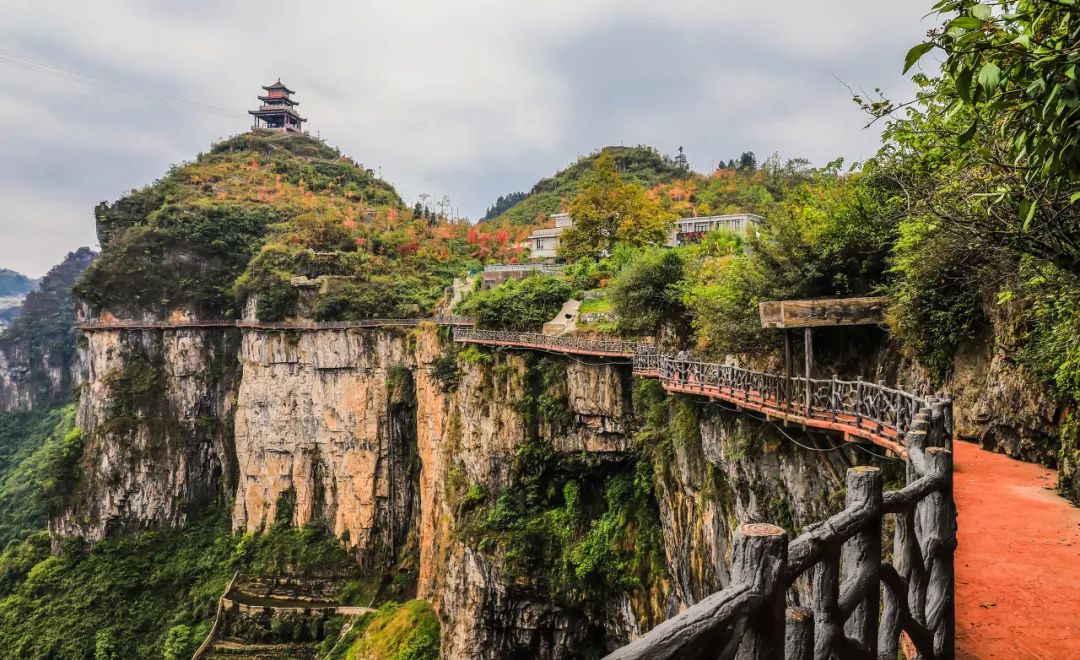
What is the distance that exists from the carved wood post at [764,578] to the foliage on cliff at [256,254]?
107 feet

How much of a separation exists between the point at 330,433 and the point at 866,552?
3471cm

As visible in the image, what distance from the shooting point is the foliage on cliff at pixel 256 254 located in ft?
114

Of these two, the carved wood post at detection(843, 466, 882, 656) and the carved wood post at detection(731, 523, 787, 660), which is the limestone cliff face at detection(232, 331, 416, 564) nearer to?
the carved wood post at detection(843, 466, 882, 656)

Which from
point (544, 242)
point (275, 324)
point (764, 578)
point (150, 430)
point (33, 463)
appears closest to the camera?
point (764, 578)

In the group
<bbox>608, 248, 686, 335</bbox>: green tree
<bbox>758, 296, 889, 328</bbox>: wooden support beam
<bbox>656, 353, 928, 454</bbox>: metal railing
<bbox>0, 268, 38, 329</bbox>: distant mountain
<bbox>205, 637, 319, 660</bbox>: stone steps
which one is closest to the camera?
<bbox>656, 353, 928, 454</bbox>: metal railing

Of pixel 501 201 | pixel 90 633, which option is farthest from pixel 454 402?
pixel 501 201

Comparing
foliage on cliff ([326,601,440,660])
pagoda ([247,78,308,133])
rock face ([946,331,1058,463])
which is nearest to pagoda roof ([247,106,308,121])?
pagoda ([247,78,308,133])

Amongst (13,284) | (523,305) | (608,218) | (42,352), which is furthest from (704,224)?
(13,284)

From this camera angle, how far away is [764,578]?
1.98m

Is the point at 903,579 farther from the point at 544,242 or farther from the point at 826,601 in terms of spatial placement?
the point at 544,242

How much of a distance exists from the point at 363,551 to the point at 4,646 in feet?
68.8

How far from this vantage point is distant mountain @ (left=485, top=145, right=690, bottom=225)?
65.7 metres

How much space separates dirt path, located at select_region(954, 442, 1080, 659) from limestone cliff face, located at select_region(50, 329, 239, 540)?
42.7 m

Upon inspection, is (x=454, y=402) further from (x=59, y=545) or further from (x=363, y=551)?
(x=59, y=545)
